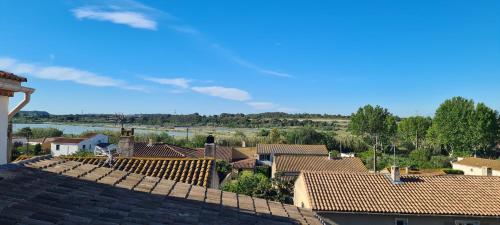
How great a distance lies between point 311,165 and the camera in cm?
4291

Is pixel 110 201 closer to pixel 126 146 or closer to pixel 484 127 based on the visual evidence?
pixel 126 146

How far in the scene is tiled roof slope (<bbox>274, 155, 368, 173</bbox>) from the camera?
41.4m

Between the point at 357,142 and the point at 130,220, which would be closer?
Result: the point at 130,220

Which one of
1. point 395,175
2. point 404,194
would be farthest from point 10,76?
point 395,175

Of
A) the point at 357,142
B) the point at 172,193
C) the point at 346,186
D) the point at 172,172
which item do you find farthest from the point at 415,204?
the point at 357,142

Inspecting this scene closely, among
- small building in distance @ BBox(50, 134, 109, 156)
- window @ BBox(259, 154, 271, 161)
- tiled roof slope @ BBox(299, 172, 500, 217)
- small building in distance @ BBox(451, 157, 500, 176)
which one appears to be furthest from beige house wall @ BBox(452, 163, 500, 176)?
small building in distance @ BBox(50, 134, 109, 156)

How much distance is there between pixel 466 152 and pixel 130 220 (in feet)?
263

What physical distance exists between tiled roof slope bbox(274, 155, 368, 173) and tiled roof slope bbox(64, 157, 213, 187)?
2970cm

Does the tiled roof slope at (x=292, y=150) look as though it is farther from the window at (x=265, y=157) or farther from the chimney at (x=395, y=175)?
the chimney at (x=395, y=175)

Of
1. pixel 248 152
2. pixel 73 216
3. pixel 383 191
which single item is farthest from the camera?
pixel 248 152

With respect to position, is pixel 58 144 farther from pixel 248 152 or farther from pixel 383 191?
pixel 383 191

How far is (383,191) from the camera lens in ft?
69.8

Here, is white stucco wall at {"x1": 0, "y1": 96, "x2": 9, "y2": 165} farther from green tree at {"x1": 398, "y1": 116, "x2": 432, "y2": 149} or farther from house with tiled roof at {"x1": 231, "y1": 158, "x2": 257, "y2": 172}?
green tree at {"x1": 398, "y1": 116, "x2": 432, "y2": 149}

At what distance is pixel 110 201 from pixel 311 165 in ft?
127
